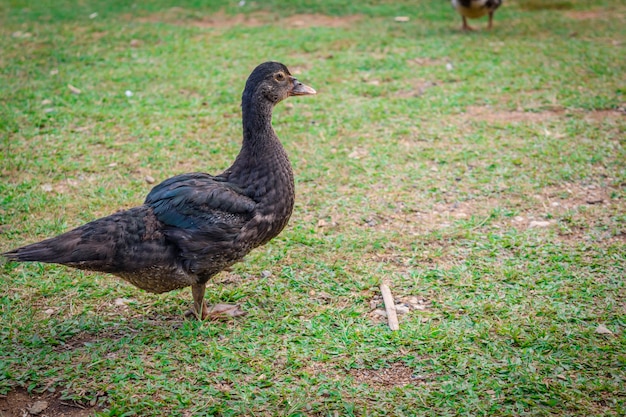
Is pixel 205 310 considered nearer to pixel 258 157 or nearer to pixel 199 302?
pixel 199 302

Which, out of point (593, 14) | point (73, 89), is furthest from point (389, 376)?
point (593, 14)

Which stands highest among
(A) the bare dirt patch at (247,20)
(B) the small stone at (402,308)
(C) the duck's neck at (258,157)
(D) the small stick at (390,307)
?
(A) the bare dirt patch at (247,20)

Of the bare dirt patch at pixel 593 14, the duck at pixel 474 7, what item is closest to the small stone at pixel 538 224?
the duck at pixel 474 7

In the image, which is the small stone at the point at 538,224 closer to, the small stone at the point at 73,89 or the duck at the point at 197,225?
the duck at the point at 197,225

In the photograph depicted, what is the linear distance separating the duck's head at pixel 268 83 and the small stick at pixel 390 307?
1461 mm

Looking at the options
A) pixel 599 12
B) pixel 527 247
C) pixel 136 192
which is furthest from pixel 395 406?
pixel 599 12

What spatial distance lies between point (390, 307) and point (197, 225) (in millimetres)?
1305

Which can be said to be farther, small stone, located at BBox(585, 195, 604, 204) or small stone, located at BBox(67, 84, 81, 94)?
small stone, located at BBox(67, 84, 81, 94)

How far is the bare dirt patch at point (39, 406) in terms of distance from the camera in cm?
317

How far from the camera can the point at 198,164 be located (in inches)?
231

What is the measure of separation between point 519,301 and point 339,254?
4.27 feet

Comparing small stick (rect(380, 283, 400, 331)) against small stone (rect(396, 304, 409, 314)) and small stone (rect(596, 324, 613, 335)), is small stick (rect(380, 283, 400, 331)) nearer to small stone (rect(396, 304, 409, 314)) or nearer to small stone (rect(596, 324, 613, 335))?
small stone (rect(396, 304, 409, 314))

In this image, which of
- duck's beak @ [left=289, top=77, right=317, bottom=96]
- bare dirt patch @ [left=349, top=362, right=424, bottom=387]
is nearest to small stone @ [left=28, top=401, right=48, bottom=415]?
bare dirt patch @ [left=349, top=362, right=424, bottom=387]

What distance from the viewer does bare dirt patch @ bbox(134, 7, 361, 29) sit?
10148 millimetres
